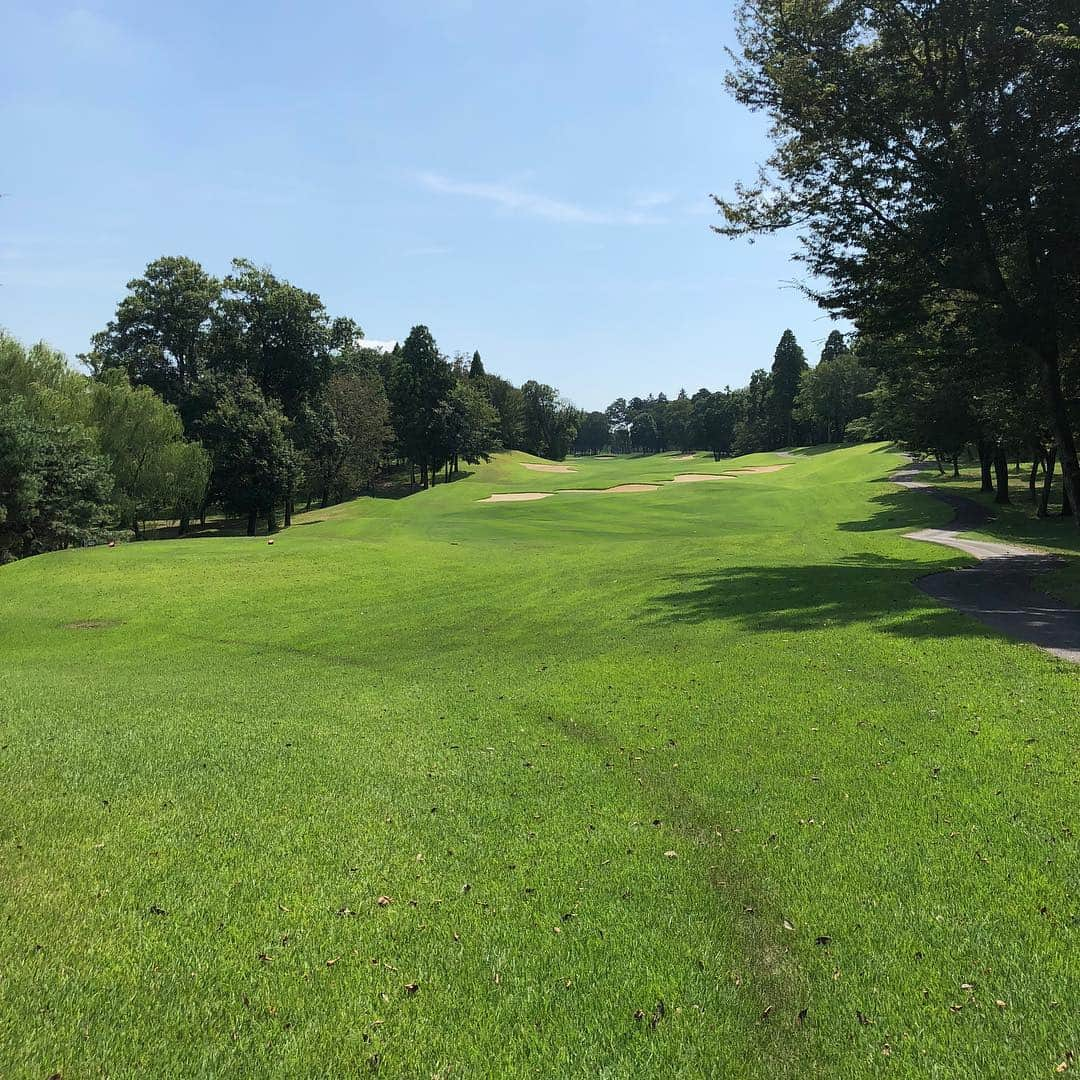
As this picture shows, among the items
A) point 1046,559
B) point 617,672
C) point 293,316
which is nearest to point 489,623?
point 617,672

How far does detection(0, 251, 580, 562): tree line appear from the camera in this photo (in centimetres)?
3531

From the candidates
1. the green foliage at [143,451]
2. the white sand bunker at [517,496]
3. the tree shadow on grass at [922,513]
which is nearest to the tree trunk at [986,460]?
the tree shadow on grass at [922,513]

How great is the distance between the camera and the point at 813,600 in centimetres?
1700

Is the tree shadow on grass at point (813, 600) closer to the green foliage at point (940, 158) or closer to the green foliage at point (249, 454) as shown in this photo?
the green foliage at point (940, 158)

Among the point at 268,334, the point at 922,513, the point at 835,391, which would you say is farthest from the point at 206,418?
the point at 835,391

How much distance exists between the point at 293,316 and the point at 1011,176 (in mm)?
59438

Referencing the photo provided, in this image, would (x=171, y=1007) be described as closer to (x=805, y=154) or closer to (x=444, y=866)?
(x=444, y=866)

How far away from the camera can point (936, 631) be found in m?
13.2

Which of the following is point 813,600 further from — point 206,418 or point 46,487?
point 206,418

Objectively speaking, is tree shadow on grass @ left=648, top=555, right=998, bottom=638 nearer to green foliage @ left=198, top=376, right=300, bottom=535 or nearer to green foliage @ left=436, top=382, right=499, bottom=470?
green foliage @ left=198, top=376, right=300, bottom=535

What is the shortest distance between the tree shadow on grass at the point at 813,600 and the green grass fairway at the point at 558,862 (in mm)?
521

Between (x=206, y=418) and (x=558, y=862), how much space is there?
55207mm

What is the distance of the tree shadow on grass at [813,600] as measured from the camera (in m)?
14.2

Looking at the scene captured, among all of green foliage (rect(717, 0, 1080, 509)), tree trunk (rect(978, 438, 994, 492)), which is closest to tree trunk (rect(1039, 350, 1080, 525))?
green foliage (rect(717, 0, 1080, 509))
